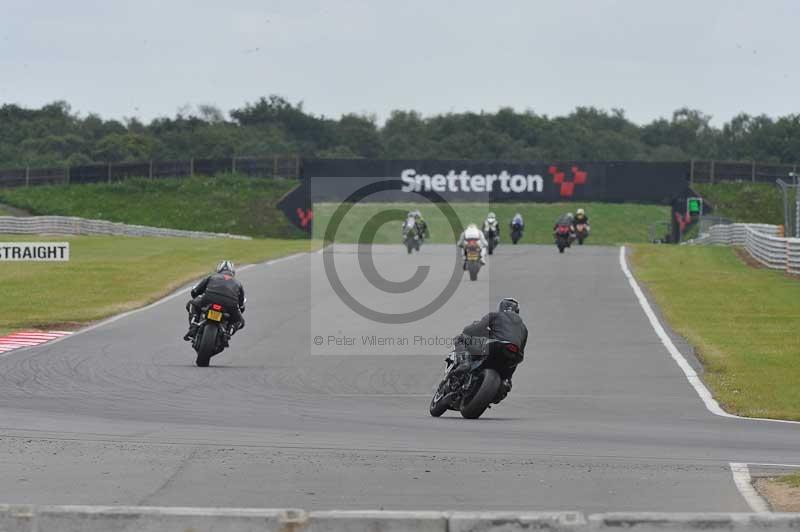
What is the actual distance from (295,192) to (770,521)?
207 ft

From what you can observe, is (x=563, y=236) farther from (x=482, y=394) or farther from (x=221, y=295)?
(x=482, y=394)

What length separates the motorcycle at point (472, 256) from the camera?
34.2 metres

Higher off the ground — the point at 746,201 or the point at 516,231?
the point at 746,201

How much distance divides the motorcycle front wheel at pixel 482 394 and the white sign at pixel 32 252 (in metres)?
30.5

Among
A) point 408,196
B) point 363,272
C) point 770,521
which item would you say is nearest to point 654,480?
point 770,521

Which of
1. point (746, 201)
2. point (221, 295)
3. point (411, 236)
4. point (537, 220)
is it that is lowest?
point (221, 295)

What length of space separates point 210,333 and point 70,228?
43.2 metres

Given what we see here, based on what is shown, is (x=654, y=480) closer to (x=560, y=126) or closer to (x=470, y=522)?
(x=470, y=522)

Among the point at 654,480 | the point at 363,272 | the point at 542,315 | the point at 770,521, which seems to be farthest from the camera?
the point at 363,272

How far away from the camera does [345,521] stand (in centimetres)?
757

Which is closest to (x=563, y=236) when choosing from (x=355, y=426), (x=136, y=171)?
(x=355, y=426)

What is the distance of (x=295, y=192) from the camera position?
230 feet

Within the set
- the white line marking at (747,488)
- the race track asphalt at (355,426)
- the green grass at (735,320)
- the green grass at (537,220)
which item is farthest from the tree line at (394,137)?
the white line marking at (747,488)

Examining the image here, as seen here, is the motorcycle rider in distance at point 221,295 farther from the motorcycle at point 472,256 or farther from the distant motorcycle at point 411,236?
the distant motorcycle at point 411,236
